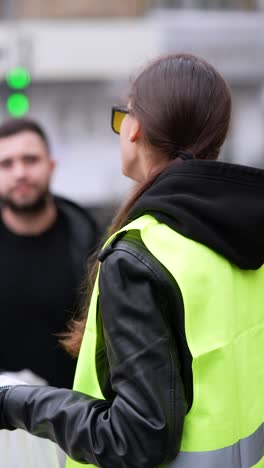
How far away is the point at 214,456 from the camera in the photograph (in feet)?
5.16

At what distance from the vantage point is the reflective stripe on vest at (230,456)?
156 centimetres

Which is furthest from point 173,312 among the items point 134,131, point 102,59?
point 102,59

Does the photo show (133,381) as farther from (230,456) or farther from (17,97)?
(17,97)

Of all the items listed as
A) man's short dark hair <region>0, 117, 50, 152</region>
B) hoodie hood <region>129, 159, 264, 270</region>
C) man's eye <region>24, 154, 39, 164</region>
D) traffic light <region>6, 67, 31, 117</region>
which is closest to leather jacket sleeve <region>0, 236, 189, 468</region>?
hoodie hood <region>129, 159, 264, 270</region>

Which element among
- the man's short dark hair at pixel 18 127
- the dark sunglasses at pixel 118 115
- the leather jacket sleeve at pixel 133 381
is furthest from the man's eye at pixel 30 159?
the leather jacket sleeve at pixel 133 381

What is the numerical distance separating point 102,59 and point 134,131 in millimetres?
11162

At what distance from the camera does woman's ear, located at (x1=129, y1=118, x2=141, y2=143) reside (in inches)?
66.4

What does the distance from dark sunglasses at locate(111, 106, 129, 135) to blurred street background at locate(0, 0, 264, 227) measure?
10274 millimetres

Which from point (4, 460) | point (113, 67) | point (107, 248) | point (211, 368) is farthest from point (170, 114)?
point (113, 67)

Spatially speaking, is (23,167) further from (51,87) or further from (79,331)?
(51,87)

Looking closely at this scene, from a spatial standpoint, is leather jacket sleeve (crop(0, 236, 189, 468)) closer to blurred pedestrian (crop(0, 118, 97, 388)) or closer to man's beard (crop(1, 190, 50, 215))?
blurred pedestrian (crop(0, 118, 97, 388))

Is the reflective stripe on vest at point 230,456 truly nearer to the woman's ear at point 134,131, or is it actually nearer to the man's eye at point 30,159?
the woman's ear at point 134,131

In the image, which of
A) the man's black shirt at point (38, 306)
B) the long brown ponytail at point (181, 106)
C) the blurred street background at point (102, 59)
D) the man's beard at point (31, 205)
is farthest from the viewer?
the blurred street background at point (102, 59)

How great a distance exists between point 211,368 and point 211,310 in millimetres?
114
